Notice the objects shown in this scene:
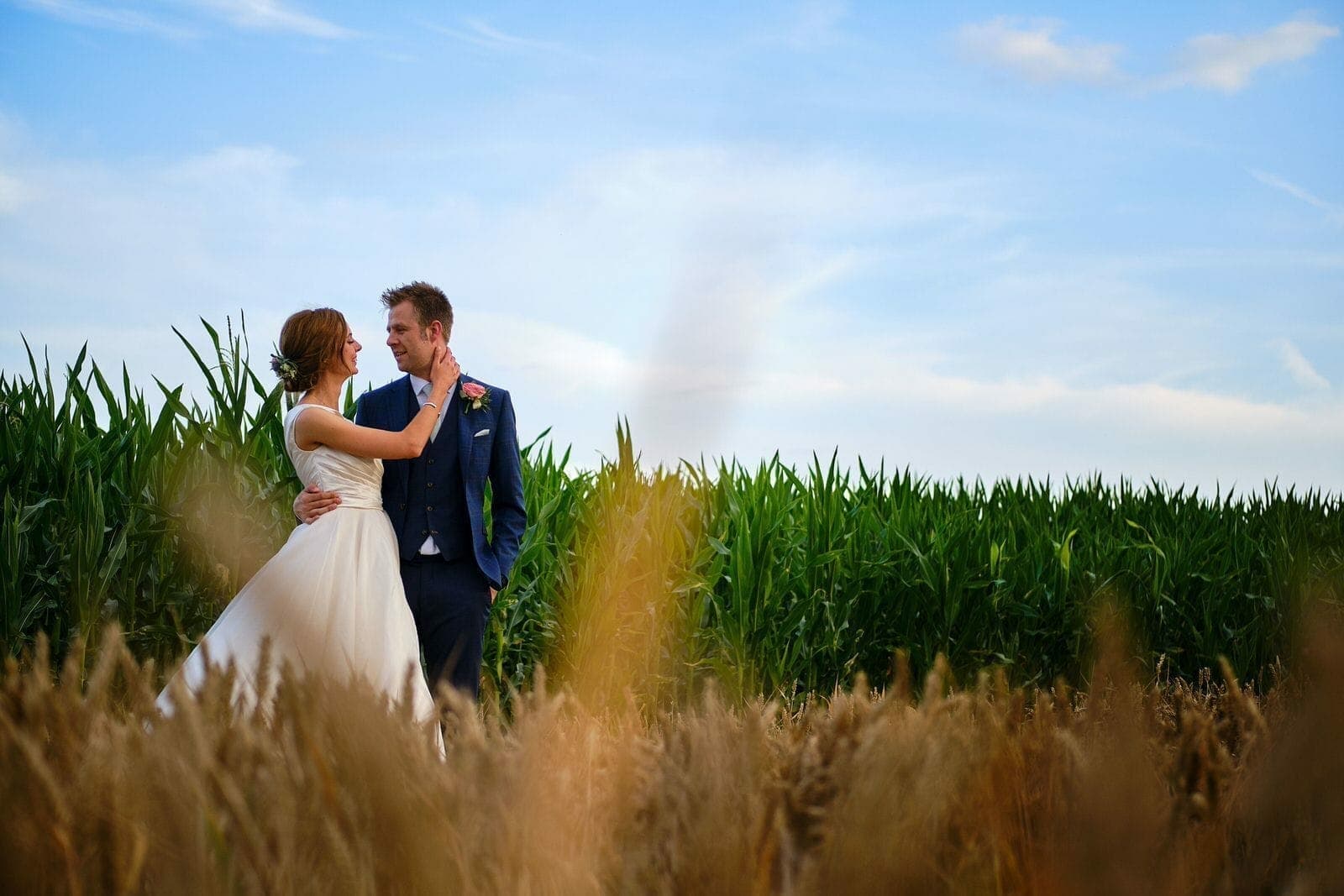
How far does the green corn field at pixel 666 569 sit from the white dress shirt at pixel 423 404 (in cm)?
69

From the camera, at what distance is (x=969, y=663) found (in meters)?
7.27

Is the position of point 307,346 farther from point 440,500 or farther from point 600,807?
point 600,807

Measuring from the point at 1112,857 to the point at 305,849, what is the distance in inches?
33.0

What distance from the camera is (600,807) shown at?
4.88 feet

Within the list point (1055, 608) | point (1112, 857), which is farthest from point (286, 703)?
point (1055, 608)

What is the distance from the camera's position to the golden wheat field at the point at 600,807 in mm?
1173

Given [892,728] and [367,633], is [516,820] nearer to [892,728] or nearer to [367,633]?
[892,728]

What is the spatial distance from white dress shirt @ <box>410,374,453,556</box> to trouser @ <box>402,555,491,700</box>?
1.3 inches

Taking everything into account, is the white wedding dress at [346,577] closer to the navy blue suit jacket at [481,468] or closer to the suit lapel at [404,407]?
the navy blue suit jacket at [481,468]

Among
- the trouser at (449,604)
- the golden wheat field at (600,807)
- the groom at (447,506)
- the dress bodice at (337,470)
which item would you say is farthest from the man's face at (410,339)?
the golden wheat field at (600,807)

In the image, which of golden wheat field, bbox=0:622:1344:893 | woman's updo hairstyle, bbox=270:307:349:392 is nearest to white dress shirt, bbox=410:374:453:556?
woman's updo hairstyle, bbox=270:307:349:392

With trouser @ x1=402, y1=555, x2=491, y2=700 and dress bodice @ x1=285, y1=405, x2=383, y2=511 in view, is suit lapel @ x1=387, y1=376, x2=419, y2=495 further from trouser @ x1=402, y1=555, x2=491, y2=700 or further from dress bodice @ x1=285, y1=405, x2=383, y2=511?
trouser @ x1=402, y1=555, x2=491, y2=700

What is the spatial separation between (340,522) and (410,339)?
803 millimetres

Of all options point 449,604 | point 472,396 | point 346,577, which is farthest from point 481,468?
point 346,577
